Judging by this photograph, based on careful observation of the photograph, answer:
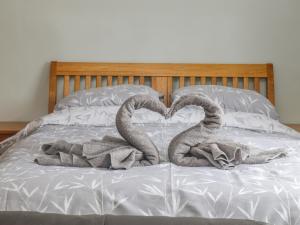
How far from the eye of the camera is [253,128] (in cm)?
226

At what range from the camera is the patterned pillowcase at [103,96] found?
8.68 feet

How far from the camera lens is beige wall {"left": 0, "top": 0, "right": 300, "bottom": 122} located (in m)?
2.97

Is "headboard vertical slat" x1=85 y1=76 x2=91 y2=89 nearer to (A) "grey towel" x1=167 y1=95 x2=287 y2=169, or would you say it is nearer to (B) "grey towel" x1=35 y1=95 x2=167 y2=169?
(B) "grey towel" x1=35 y1=95 x2=167 y2=169

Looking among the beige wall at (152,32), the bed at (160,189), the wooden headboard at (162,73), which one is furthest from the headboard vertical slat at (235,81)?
the bed at (160,189)

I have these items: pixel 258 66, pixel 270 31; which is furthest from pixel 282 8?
pixel 258 66

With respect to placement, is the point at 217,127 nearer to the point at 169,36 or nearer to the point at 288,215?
the point at 288,215

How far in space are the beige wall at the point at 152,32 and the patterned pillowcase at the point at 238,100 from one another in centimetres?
37

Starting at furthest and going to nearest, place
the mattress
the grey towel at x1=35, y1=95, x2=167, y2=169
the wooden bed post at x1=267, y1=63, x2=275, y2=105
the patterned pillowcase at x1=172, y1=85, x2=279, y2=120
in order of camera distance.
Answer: the wooden bed post at x1=267, y1=63, x2=275, y2=105 < the patterned pillowcase at x1=172, y1=85, x2=279, y2=120 < the grey towel at x1=35, y1=95, x2=167, y2=169 < the mattress

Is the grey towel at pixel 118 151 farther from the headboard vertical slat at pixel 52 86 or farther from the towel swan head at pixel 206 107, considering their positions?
the headboard vertical slat at pixel 52 86

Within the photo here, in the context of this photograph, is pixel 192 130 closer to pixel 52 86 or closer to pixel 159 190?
pixel 159 190

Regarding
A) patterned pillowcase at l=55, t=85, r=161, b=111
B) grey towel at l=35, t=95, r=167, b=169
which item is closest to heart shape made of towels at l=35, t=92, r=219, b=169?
grey towel at l=35, t=95, r=167, b=169

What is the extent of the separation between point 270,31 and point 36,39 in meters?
1.76

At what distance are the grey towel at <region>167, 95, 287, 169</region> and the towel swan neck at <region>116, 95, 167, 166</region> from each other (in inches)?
2.4

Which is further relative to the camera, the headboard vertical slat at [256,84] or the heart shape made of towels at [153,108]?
the headboard vertical slat at [256,84]
